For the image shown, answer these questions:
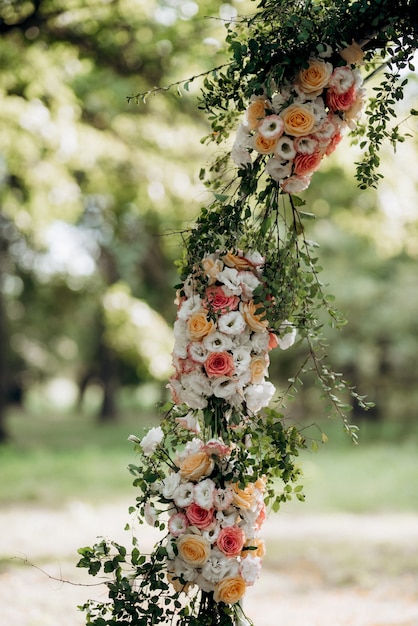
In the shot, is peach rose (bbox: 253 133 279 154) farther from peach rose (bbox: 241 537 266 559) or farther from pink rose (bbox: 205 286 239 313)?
peach rose (bbox: 241 537 266 559)

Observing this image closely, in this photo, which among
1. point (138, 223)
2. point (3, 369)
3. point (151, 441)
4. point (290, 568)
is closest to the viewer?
point (151, 441)

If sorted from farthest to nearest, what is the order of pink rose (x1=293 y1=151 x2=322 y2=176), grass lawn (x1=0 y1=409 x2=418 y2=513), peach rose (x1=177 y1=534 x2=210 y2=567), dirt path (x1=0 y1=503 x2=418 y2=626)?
grass lawn (x1=0 y1=409 x2=418 y2=513) < dirt path (x1=0 y1=503 x2=418 y2=626) < pink rose (x1=293 y1=151 x2=322 y2=176) < peach rose (x1=177 y1=534 x2=210 y2=567)

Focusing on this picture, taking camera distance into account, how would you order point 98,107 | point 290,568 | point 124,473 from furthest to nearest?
point 124,473
point 98,107
point 290,568

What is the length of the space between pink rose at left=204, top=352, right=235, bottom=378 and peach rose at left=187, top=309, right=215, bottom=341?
90 mm

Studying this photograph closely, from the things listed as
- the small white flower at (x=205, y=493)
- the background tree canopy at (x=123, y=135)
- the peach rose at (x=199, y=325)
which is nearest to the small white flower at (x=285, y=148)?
the peach rose at (x=199, y=325)

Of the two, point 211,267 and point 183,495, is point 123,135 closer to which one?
point 211,267

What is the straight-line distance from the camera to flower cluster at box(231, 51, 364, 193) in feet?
9.24

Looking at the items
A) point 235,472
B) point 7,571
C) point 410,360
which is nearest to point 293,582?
point 7,571

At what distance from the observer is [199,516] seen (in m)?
2.81

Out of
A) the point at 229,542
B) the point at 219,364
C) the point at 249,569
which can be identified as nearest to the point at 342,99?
the point at 219,364

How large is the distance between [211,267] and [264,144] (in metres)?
0.52

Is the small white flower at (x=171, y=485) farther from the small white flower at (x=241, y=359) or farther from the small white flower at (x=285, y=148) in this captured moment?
the small white flower at (x=285, y=148)

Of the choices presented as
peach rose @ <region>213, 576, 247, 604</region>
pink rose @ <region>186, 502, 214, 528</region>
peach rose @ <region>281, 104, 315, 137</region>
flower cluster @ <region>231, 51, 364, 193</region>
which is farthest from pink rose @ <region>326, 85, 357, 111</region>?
peach rose @ <region>213, 576, 247, 604</region>

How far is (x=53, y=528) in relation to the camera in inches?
321
